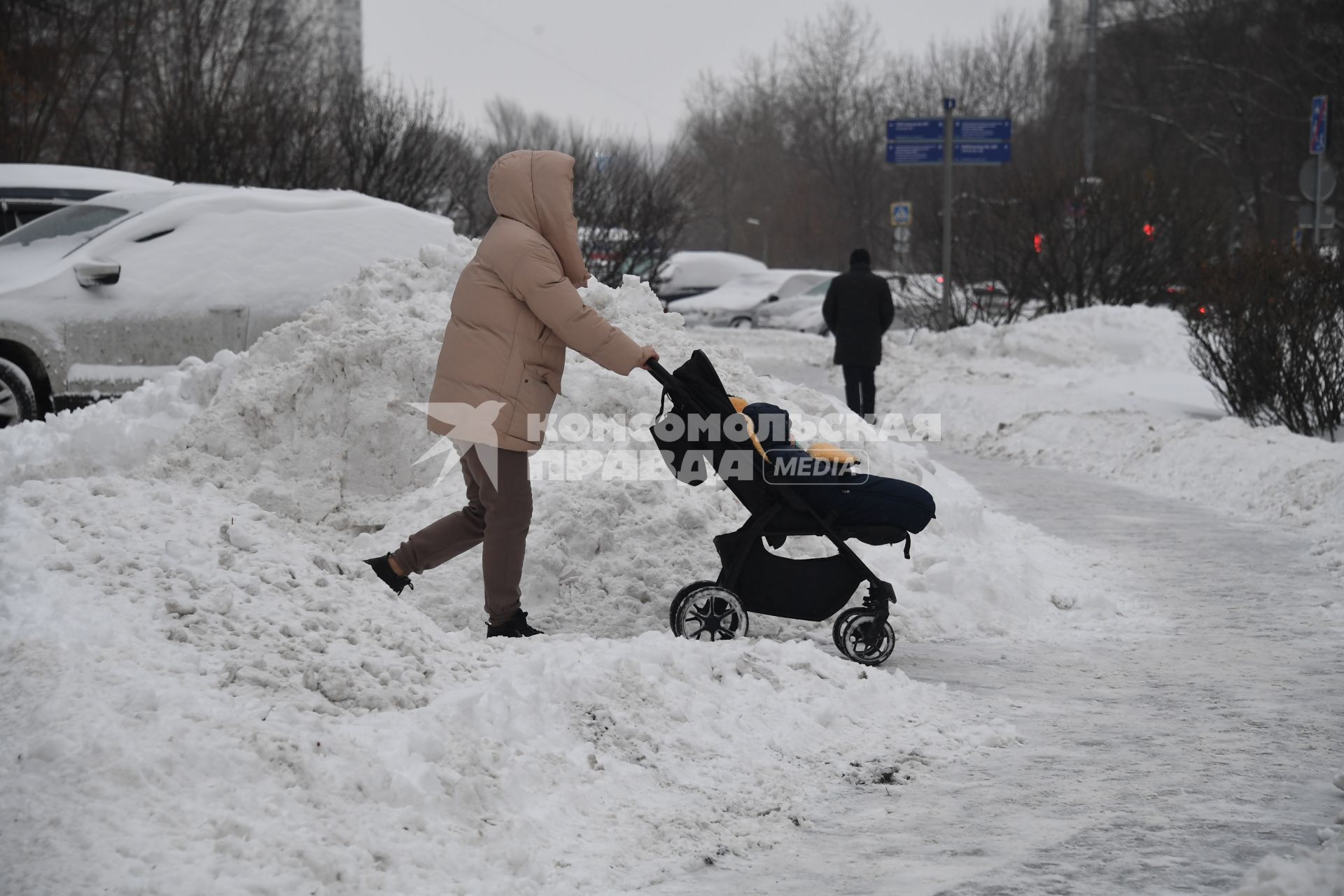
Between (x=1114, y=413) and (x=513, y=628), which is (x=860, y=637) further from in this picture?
(x=1114, y=413)

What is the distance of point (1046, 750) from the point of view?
4730 millimetres

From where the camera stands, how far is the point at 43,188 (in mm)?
12445

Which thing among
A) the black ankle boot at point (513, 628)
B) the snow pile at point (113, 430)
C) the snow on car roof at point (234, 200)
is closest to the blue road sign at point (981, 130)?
the snow on car roof at point (234, 200)

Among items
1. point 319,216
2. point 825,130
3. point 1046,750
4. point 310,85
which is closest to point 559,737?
point 1046,750

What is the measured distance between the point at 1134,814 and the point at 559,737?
159cm

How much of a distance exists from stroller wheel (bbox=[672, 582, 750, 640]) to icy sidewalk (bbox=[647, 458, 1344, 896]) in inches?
27.5

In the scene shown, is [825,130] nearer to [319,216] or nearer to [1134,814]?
[319,216]

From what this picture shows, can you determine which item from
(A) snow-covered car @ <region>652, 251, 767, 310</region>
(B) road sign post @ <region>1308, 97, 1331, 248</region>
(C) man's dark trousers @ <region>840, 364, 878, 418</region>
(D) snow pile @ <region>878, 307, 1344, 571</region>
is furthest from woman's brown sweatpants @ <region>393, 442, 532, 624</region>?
(A) snow-covered car @ <region>652, 251, 767, 310</region>

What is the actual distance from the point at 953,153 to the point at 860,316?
26.2ft

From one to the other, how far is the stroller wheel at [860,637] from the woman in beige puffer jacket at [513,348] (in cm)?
117

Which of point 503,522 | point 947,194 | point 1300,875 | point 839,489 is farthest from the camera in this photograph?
point 947,194

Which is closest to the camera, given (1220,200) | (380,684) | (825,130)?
(380,684)

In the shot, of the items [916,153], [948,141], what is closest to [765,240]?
[916,153]

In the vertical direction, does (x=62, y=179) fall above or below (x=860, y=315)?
above
